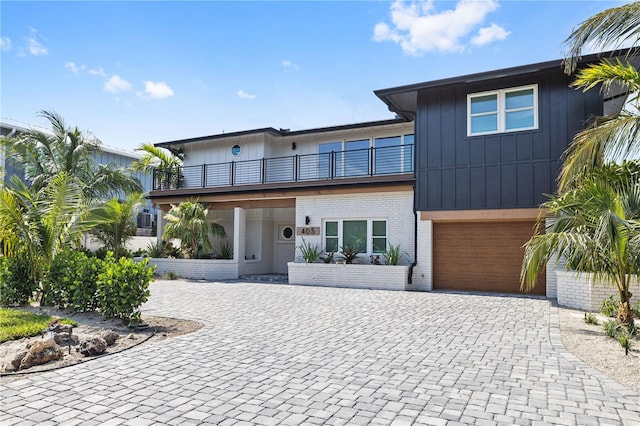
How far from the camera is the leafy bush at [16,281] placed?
9.39 m

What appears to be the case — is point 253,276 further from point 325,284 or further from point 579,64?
point 579,64

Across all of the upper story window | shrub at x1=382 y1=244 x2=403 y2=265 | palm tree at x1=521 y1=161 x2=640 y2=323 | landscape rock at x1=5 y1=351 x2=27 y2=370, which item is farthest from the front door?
landscape rock at x1=5 y1=351 x2=27 y2=370

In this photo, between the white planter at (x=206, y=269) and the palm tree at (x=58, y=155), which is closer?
the white planter at (x=206, y=269)

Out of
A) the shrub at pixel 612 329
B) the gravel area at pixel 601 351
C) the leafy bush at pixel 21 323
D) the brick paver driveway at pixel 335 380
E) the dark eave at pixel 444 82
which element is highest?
the dark eave at pixel 444 82

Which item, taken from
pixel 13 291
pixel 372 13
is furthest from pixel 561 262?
pixel 13 291

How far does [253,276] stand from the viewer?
18.5m

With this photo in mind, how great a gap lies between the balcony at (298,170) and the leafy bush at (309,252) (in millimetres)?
2433

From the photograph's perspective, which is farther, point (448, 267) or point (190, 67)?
point (448, 267)

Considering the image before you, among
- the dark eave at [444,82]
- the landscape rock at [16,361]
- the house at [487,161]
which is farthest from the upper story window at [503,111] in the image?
the landscape rock at [16,361]

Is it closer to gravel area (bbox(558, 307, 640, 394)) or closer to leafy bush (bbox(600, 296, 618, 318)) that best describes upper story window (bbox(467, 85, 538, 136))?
leafy bush (bbox(600, 296, 618, 318))

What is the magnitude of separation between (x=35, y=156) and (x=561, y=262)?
64.2ft

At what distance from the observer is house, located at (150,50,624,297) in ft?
41.5

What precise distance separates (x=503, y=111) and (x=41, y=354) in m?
12.7

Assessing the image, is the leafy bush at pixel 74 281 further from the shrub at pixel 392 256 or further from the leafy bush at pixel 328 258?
the shrub at pixel 392 256
